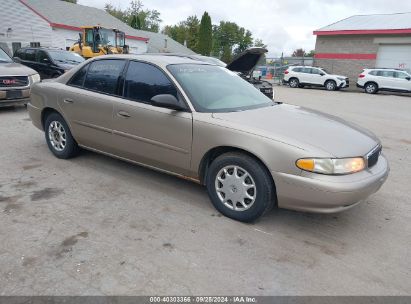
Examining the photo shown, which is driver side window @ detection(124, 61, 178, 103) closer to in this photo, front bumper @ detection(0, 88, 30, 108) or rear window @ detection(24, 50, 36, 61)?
front bumper @ detection(0, 88, 30, 108)

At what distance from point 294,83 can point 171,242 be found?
895 inches

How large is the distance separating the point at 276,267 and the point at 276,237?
50cm

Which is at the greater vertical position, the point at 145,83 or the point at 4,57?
the point at 4,57

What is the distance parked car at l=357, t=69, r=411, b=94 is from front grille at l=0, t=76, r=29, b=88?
19.4 m

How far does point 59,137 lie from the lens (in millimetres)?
5211

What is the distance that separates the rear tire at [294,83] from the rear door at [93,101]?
21002 mm

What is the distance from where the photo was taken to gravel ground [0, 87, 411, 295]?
103 inches

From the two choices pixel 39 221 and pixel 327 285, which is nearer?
pixel 327 285

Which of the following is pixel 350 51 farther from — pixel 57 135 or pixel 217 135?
pixel 217 135

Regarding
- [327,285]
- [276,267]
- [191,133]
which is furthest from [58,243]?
[327,285]

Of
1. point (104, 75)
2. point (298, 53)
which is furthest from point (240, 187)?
point (298, 53)

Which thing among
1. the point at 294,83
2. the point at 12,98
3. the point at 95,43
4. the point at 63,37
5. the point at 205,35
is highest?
the point at 205,35

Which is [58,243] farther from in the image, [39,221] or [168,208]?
[168,208]

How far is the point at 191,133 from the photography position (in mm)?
3697
